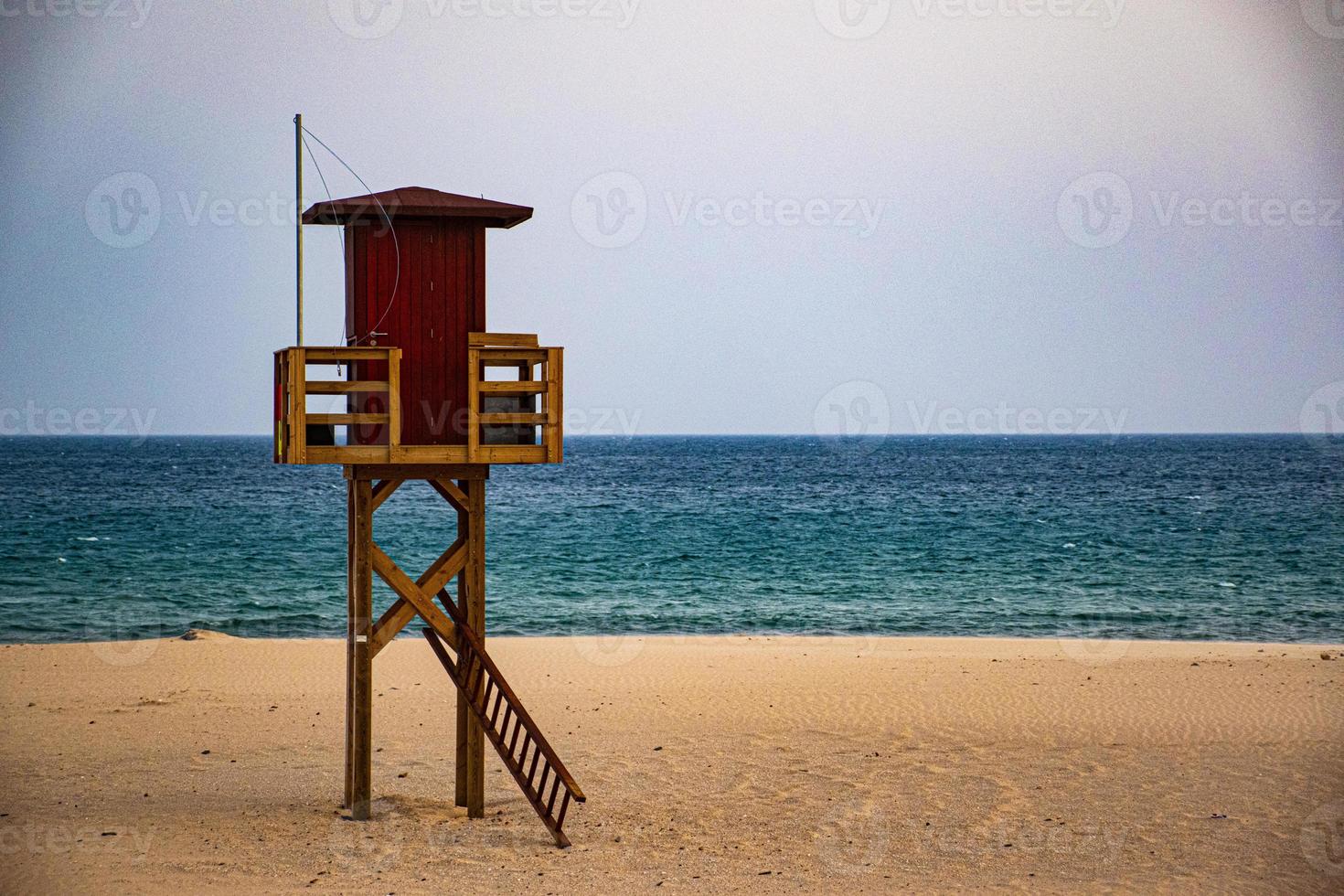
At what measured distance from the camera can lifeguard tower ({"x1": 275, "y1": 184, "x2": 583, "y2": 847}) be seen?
10609 mm

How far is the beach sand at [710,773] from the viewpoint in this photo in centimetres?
1018

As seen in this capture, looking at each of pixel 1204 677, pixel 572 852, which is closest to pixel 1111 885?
pixel 572 852

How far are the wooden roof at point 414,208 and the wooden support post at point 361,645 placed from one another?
248cm

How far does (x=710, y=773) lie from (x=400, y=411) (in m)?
5.77

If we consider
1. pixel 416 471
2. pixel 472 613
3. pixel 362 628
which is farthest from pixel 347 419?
pixel 472 613

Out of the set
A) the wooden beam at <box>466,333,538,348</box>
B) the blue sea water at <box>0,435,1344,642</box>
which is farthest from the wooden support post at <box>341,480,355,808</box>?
the blue sea water at <box>0,435,1344,642</box>

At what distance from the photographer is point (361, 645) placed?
428 inches
